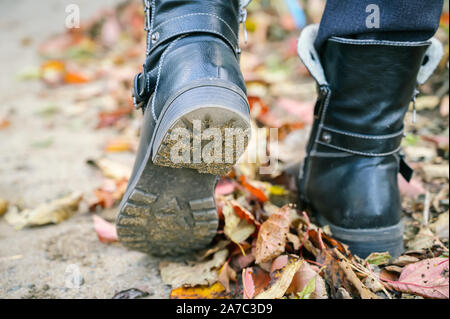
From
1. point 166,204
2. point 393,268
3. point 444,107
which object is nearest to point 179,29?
point 166,204

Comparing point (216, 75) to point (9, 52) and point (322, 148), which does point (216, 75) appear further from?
point (9, 52)

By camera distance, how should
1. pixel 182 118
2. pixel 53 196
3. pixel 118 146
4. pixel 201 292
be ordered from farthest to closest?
pixel 118 146, pixel 53 196, pixel 201 292, pixel 182 118

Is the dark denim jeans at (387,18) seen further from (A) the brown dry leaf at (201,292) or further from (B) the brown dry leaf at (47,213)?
(B) the brown dry leaf at (47,213)

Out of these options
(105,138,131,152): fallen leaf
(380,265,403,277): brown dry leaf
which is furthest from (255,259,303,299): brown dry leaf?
(105,138,131,152): fallen leaf

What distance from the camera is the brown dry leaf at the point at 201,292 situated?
93cm

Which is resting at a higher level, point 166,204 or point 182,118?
point 182,118

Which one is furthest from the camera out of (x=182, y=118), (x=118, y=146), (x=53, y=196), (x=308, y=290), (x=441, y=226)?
(x=118, y=146)

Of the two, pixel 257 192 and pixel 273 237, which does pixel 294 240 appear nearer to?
pixel 273 237

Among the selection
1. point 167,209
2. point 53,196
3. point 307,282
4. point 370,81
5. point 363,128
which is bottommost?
point 53,196

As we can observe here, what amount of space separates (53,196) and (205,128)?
2.88 feet

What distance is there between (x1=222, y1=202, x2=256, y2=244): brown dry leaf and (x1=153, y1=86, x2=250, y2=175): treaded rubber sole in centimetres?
29

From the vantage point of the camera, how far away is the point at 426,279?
0.88 m

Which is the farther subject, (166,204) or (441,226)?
(441,226)

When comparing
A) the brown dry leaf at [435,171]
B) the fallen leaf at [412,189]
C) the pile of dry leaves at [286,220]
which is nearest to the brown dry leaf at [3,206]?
the pile of dry leaves at [286,220]
